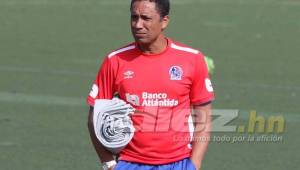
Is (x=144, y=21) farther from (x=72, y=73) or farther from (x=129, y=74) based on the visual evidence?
(x=72, y=73)

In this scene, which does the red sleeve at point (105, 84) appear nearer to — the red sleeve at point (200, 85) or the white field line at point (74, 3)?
the red sleeve at point (200, 85)

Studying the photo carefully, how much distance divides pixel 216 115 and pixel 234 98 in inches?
79.5

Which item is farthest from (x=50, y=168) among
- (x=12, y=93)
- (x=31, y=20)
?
(x=31, y=20)

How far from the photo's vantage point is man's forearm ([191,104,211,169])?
630 centimetres

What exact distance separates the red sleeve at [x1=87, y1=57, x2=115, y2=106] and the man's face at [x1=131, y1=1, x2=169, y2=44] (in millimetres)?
291

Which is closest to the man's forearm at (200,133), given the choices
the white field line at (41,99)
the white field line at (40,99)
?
the white field line at (41,99)

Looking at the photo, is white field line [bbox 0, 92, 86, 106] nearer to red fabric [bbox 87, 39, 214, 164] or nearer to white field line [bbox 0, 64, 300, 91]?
white field line [bbox 0, 64, 300, 91]

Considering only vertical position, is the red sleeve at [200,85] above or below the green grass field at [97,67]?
above

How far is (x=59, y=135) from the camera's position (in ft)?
37.9

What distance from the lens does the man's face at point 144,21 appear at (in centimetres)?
616

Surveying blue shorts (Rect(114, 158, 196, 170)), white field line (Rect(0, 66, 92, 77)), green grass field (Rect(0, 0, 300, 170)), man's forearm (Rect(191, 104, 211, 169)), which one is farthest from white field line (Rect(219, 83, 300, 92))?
blue shorts (Rect(114, 158, 196, 170))

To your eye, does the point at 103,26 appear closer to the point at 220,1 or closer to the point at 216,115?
the point at 220,1

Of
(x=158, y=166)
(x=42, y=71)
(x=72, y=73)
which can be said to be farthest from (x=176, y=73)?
(x=42, y=71)

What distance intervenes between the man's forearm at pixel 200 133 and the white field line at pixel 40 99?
686cm
